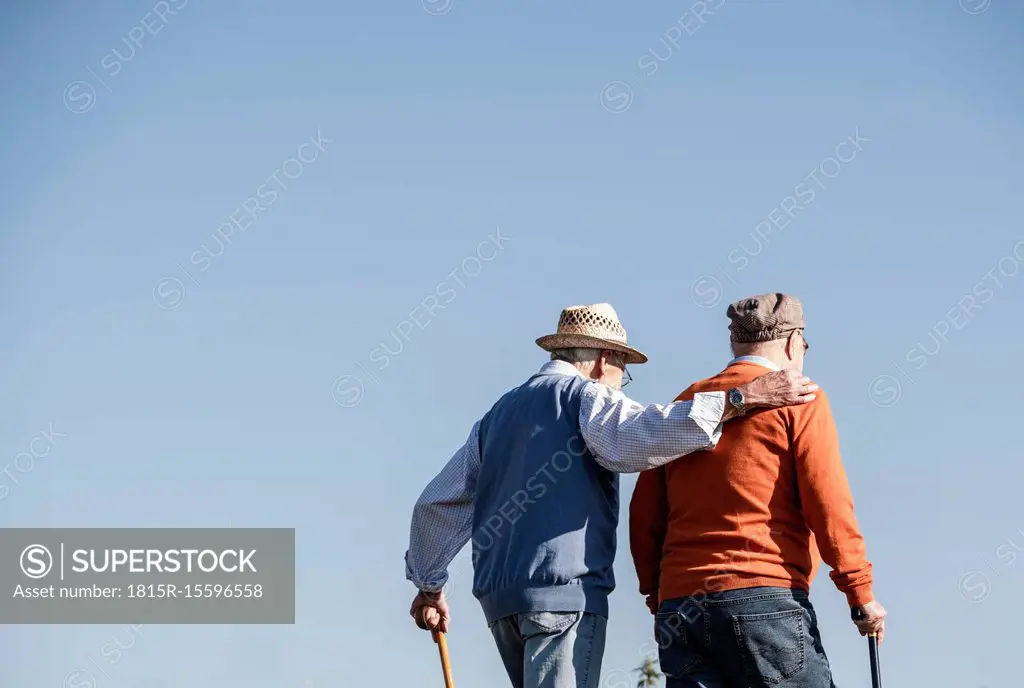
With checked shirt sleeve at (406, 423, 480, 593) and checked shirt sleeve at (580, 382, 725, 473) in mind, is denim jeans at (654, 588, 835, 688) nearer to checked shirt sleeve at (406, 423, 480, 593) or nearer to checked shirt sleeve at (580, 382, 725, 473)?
checked shirt sleeve at (580, 382, 725, 473)

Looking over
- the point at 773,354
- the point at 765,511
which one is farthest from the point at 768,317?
the point at 765,511

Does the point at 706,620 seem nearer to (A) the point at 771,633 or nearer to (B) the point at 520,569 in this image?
(A) the point at 771,633

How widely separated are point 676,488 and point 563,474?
43 cm

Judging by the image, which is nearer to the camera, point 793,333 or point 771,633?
point 771,633

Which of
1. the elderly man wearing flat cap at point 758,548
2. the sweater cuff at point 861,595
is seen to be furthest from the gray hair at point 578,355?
the sweater cuff at point 861,595

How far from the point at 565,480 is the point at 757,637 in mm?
917

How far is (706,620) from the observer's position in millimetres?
4934

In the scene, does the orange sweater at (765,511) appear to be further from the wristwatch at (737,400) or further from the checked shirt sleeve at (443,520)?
the checked shirt sleeve at (443,520)

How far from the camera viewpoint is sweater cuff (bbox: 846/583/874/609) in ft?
15.8

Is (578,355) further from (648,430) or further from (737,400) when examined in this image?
(737,400)

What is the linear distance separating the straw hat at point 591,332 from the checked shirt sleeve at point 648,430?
47 cm

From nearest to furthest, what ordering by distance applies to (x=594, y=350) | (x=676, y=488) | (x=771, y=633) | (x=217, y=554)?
(x=771, y=633) < (x=676, y=488) < (x=594, y=350) < (x=217, y=554)

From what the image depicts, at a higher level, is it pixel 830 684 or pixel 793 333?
pixel 793 333

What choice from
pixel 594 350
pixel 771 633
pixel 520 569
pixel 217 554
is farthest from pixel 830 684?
pixel 217 554
